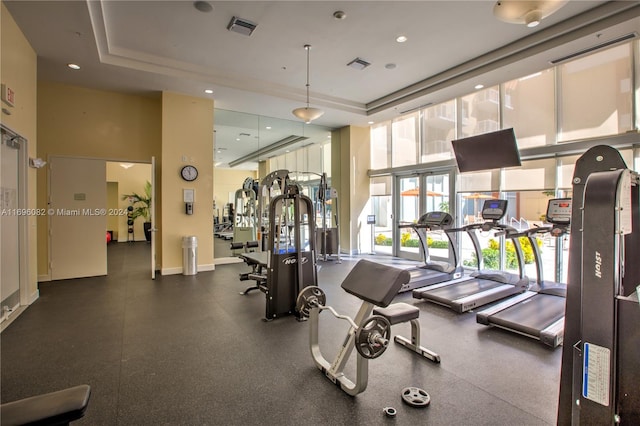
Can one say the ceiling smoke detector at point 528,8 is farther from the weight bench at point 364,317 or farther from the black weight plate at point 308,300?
the black weight plate at point 308,300

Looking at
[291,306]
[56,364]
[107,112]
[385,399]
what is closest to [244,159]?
[107,112]

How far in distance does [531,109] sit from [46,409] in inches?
282

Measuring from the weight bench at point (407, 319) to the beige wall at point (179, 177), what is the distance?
486 centimetres

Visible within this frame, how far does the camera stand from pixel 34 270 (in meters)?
4.70

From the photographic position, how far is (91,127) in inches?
245

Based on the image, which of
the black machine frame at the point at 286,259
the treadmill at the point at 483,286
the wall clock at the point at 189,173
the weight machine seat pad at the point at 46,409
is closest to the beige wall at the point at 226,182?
the wall clock at the point at 189,173

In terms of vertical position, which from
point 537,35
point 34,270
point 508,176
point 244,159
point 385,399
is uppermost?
point 537,35

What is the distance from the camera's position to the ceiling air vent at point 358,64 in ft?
17.8

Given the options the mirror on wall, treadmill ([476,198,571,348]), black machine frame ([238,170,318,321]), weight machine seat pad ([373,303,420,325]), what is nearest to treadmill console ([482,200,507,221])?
treadmill ([476,198,571,348])

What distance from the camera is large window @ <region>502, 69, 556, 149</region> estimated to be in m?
5.47

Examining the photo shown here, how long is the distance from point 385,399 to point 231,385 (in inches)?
48.2

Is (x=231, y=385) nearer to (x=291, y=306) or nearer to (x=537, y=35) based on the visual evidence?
(x=291, y=306)

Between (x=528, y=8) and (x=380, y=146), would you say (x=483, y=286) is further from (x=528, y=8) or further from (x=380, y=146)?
(x=380, y=146)

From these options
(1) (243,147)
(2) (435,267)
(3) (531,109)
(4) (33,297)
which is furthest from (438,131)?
(4) (33,297)
